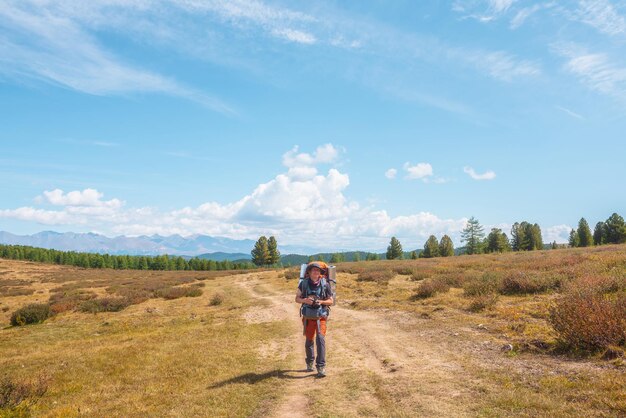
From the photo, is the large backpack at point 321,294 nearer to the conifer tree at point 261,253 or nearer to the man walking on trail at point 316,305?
the man walking on trail at point 316,305

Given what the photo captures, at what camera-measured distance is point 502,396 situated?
298 inches

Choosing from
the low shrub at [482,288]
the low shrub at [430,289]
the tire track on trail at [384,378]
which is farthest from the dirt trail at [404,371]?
the low shrub at [430,289]

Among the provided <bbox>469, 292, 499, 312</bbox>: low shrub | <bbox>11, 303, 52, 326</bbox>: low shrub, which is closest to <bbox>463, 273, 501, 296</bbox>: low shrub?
<bbox>469, 292, 499, 312</bbox>: low shrub

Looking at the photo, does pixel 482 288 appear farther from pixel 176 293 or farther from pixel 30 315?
pixel 30 315

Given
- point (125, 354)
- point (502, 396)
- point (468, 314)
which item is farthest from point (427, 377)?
point (125, 354)

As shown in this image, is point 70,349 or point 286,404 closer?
point 286,404

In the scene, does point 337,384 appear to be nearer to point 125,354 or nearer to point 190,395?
point 190,395

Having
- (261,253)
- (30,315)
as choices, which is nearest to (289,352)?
(30,315)

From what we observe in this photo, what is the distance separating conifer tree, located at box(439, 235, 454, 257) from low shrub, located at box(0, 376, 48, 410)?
10028cm

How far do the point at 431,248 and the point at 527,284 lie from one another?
89.3m

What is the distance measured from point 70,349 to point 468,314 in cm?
1787

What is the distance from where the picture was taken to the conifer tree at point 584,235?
302ft

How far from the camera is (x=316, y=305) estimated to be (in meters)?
10.0

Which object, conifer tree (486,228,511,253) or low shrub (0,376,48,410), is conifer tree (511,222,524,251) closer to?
conifer tree (486,228,511,253)
